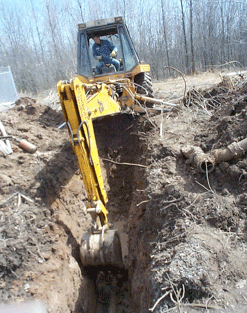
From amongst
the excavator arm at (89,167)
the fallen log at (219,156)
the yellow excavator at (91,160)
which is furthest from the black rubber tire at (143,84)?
the fallen log at (219,156)

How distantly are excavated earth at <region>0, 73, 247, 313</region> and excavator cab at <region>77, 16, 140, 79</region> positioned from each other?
74.9 inches

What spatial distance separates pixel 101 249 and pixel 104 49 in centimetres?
516

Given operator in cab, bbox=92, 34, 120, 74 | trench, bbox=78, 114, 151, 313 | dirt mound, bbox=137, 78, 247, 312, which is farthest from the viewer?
operator in cab, bbox=92, 34, 120, 74

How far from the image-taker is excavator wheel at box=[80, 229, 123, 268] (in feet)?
11.6

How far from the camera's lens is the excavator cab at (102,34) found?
21.1 feet

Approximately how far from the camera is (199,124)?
5.27 metres

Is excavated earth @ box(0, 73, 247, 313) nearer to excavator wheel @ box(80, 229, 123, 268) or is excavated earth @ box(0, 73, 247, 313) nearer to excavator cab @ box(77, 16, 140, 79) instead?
excavator wheel @ box(80, 229, 123, 268)

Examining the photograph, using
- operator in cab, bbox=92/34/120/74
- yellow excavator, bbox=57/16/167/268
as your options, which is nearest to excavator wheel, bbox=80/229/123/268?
yellow excavator, bbox=57/16/167/268

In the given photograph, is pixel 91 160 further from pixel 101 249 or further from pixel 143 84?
pixel 143 84

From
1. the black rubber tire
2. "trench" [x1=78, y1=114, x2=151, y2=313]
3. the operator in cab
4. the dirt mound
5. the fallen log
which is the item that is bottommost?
"trench" [x1=78, y1=114, x2=151, y2=313]

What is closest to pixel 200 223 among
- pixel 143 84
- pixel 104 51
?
pixel 143 84

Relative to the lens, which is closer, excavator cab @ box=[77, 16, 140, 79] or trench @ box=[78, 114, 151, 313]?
trench @ box=[78, 114, 151, 313]

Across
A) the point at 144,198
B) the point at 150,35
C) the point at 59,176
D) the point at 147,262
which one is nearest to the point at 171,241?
the point at 147,262

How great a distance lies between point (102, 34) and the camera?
6.86 m
